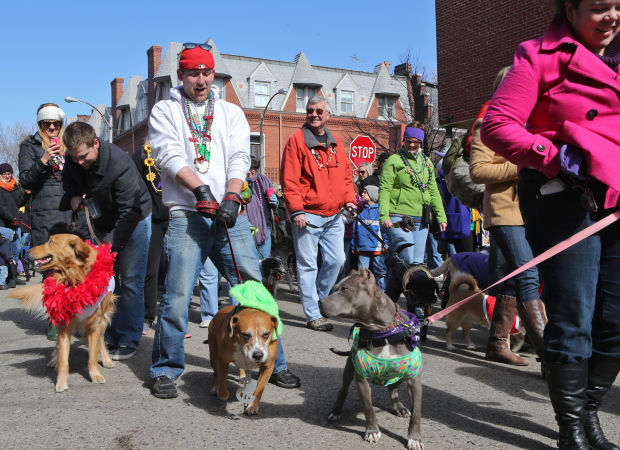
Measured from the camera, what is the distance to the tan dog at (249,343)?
3.49 m

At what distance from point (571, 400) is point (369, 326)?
3.56 feet

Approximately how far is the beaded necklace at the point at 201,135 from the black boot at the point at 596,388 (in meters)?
2.69

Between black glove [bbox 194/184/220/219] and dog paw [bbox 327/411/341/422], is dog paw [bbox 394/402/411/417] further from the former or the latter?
black glove [bbox 194/184/220/219]

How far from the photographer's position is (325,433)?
3.31 metres

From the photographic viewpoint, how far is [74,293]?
14.1 feet

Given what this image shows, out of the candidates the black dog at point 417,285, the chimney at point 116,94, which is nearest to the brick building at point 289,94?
the chimney at point 116,94

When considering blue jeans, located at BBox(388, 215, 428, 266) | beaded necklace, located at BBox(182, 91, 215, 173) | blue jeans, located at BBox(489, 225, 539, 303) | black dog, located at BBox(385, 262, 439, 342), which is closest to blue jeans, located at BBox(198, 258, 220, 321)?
blue jeans, located at BBox(388, 215, 428, 266)

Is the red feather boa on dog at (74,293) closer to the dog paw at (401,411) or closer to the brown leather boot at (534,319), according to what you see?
the dog paw at (401,411)

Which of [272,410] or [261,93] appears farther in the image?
[261,93]

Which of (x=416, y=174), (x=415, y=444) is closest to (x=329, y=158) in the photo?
(x=416, y=174)

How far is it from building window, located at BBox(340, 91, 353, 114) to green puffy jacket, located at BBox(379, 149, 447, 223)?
1510 inches

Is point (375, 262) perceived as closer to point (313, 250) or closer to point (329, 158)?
point (313, 250)

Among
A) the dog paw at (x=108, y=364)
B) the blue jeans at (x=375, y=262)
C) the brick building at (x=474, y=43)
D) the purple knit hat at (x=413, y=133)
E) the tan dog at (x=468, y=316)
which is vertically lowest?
the dog paw at (x=108, y=364)

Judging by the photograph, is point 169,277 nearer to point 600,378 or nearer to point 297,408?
point 297,408
